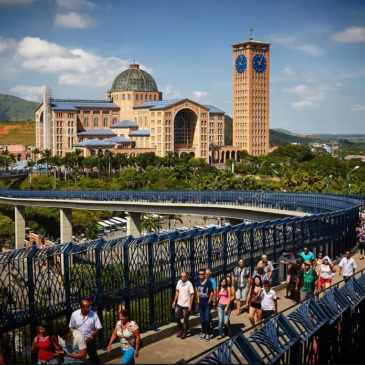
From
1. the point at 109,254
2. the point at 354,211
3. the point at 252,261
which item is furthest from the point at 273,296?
the point at 354,211

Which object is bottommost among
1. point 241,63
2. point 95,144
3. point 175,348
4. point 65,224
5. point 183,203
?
point 65,224

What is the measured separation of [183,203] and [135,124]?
300 feet

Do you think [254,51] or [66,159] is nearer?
[66,159]

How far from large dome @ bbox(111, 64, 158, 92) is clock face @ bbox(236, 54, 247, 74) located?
21.1 meters

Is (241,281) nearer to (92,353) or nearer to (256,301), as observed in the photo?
(256,301)

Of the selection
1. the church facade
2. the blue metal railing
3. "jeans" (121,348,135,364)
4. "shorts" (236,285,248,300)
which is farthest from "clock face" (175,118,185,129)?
"jeans" (121,348,135,364)

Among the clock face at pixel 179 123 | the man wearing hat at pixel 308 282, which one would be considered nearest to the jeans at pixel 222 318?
the man wearing hat at pixel 308 282

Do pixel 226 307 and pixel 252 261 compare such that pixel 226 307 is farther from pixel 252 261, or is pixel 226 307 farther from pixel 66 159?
pixel 66 159

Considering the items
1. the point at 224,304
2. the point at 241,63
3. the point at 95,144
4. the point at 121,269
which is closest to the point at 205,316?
the point at 224,304

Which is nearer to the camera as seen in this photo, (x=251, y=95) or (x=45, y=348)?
(x=45, y=348)

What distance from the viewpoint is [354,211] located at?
29.1m

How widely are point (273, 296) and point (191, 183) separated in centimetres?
7897

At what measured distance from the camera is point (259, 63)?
156125 mm

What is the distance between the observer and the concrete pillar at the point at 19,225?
71.3 meters
